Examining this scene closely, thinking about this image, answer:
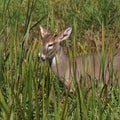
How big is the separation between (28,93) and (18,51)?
91 centimetres

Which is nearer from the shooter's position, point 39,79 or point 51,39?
point 39,79

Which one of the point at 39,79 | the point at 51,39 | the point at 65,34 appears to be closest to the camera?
the point at 39,79

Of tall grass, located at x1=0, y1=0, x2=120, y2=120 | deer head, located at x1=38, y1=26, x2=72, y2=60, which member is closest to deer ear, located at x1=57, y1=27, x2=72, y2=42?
deer head, located at x1=38, y1=26, x2=72, y2=60

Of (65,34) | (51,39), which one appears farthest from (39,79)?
(51,39)

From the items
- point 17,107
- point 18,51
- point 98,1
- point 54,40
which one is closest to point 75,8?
point 98,1

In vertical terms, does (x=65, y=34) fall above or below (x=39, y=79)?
below

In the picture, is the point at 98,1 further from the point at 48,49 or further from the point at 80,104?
the point at 80,104

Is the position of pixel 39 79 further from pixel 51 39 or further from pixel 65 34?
pixel 51 39

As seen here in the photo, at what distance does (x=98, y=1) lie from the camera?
30.1 ft

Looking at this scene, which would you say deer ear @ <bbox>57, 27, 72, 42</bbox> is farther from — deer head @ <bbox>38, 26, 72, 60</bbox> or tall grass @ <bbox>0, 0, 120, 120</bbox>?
tall grass @ <bbox>0, 0, 120, 120</bbox>

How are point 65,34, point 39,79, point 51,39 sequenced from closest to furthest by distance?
point 39,79 → point 65,34 → point 51,39

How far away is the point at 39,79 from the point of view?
5.39 m

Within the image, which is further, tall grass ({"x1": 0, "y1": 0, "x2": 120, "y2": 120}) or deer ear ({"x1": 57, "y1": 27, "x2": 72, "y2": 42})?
deer ear ({"x1": 57, "y1": 27, "x2": 72, "y2": 42})

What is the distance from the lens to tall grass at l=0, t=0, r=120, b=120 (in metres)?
4.31
